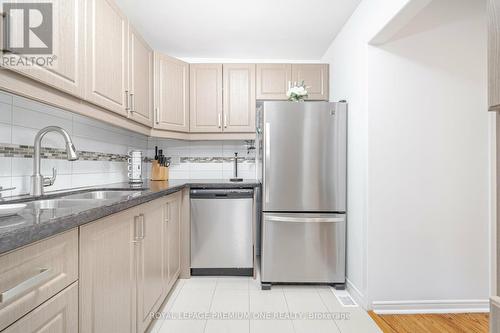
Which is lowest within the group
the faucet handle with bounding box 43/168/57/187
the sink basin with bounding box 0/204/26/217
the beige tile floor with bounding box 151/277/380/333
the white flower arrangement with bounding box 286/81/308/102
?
the beige tile floor with bounding box 151/277/380/333

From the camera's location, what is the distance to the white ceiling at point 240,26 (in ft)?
7.61

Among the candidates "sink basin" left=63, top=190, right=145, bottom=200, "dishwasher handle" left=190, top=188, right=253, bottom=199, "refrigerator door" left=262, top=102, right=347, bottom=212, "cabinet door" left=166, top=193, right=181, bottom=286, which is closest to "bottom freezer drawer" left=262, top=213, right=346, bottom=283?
"refrigerator door" left=262, top=102, right=347, bottom=212

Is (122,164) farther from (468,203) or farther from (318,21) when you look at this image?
(468,203)

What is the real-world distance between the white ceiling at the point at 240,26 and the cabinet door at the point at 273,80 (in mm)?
204

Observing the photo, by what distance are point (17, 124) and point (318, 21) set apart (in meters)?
2.36

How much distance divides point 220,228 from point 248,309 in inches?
31.0

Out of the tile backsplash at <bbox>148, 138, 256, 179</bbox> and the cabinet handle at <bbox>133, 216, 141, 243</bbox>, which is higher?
the tile backsplash at <bbox>148, 138, 256, 179</bbox>

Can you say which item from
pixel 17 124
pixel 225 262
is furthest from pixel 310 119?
pixel 17 124

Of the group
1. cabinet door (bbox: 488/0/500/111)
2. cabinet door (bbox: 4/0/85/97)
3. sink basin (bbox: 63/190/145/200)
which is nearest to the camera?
cabinet door (bbox: 488/0/500/111)

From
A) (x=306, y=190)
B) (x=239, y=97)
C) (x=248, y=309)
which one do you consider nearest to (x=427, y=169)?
(x=306, y=190)

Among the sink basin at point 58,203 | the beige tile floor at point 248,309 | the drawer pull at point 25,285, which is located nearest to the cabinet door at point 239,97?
the beige tile floor at point 248,309

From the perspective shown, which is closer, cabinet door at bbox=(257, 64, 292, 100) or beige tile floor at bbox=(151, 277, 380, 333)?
beige tile floor at bbox=(151, 277, 380, 333)

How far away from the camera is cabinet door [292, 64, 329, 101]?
314 centimetres
